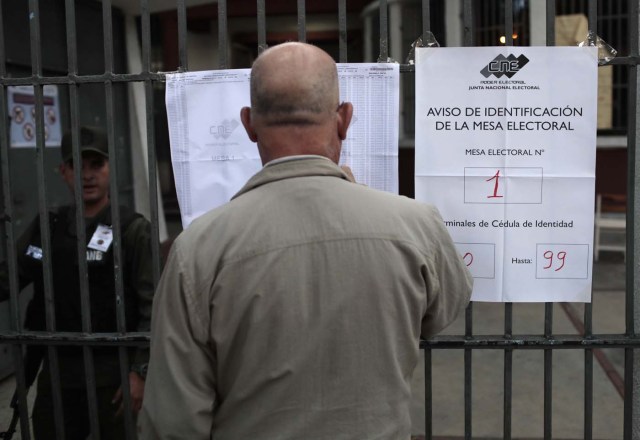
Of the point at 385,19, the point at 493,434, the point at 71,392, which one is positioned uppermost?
the point at 385,19

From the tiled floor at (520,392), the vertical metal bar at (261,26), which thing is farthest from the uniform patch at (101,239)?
the tiled floor at (520,392)

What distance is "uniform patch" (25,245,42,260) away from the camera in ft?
10.7

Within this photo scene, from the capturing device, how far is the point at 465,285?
6.09 ft

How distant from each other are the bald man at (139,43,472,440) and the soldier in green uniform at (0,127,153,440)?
146 centimetres

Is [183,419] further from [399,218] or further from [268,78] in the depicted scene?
[268,78]

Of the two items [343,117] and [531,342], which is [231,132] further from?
[531,342]

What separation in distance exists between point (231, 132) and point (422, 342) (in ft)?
3.45

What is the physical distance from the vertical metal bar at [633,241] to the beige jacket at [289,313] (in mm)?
1246

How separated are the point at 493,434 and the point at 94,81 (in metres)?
3.47

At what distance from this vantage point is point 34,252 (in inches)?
129

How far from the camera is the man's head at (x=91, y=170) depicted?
132 inches

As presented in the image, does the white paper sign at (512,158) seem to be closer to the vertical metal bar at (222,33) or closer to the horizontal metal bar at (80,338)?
the vertical metal bar at (222,33)

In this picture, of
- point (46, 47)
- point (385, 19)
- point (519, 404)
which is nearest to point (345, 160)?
point (385, 19)

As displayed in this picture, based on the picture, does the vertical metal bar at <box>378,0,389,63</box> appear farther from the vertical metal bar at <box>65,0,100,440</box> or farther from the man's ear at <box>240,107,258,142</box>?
the vertical metal bar at <box>65,0,100,440</box>
